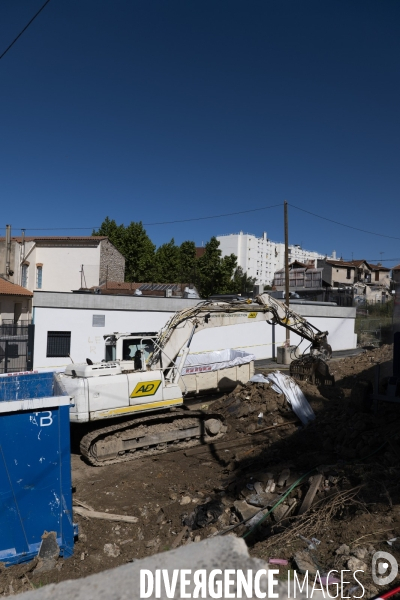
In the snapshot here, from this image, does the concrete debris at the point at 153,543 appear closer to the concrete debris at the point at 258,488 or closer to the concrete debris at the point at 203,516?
the concrete debris at the point at 203,516

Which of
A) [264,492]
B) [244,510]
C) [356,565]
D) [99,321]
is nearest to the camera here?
[356,565]

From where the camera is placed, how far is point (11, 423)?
5535mm

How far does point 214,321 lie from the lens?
1324 cm

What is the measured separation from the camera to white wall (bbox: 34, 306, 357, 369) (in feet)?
63.5

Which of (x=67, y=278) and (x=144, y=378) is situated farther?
(x=67, y=278)

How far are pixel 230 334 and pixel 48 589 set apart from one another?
22813mm

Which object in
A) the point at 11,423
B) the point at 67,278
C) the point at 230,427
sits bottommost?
the point at 230,427

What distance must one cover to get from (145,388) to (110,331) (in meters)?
10.2

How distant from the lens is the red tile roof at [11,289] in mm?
31858

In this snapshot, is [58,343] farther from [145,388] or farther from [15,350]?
[145,388]

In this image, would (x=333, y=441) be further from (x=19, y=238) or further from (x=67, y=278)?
(x=19, y=238)

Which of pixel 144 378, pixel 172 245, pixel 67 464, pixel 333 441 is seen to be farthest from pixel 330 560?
pixel 172 245

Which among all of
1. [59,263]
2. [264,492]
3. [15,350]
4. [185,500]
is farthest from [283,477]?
[59,263]

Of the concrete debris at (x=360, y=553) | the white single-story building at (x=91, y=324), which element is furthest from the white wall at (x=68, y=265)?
the concrete debris at (x=360, y=553)
